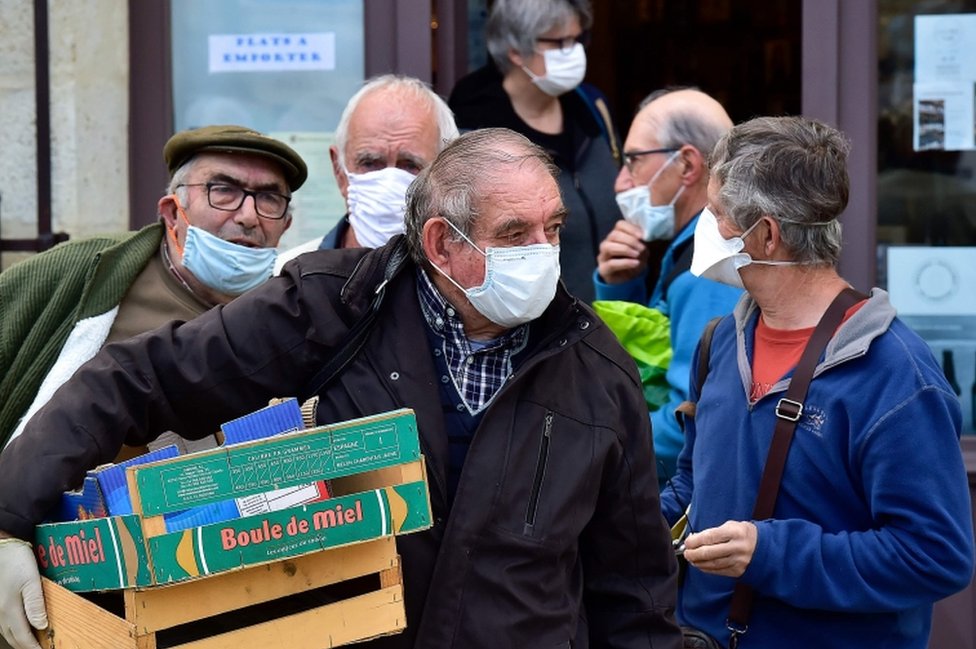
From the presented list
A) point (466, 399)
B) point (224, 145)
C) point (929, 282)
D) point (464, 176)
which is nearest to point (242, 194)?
point (224, 145)

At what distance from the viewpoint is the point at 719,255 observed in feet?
11.3

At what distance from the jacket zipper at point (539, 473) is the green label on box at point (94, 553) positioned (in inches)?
Result: 27.7

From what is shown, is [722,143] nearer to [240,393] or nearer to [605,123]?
[240,393]

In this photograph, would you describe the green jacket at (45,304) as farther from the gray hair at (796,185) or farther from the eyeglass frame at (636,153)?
the eyeglass frame at (636,153)

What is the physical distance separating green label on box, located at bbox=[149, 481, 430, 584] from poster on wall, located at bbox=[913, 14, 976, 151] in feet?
10.8

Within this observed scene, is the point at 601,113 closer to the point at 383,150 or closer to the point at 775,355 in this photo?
the point at 383,150

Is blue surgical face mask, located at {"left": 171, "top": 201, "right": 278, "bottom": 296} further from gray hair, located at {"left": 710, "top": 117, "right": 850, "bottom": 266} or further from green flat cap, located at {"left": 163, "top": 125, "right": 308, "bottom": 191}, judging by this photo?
gray hair, located at {"left": 710, "top": 117, "right": 850, "bottom": 266}

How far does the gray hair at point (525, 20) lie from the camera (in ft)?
16.4

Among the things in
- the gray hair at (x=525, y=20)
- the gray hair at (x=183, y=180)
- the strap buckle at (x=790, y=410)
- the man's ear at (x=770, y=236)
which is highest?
the gray hair at (x=525, y=20)

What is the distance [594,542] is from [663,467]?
1.21 metres

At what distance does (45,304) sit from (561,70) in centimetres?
215

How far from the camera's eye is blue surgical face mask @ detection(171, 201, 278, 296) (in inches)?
144

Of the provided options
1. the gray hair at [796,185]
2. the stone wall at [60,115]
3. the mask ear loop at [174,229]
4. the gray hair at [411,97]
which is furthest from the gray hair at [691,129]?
the stone wall at [60,115]

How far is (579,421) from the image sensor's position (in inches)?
110
